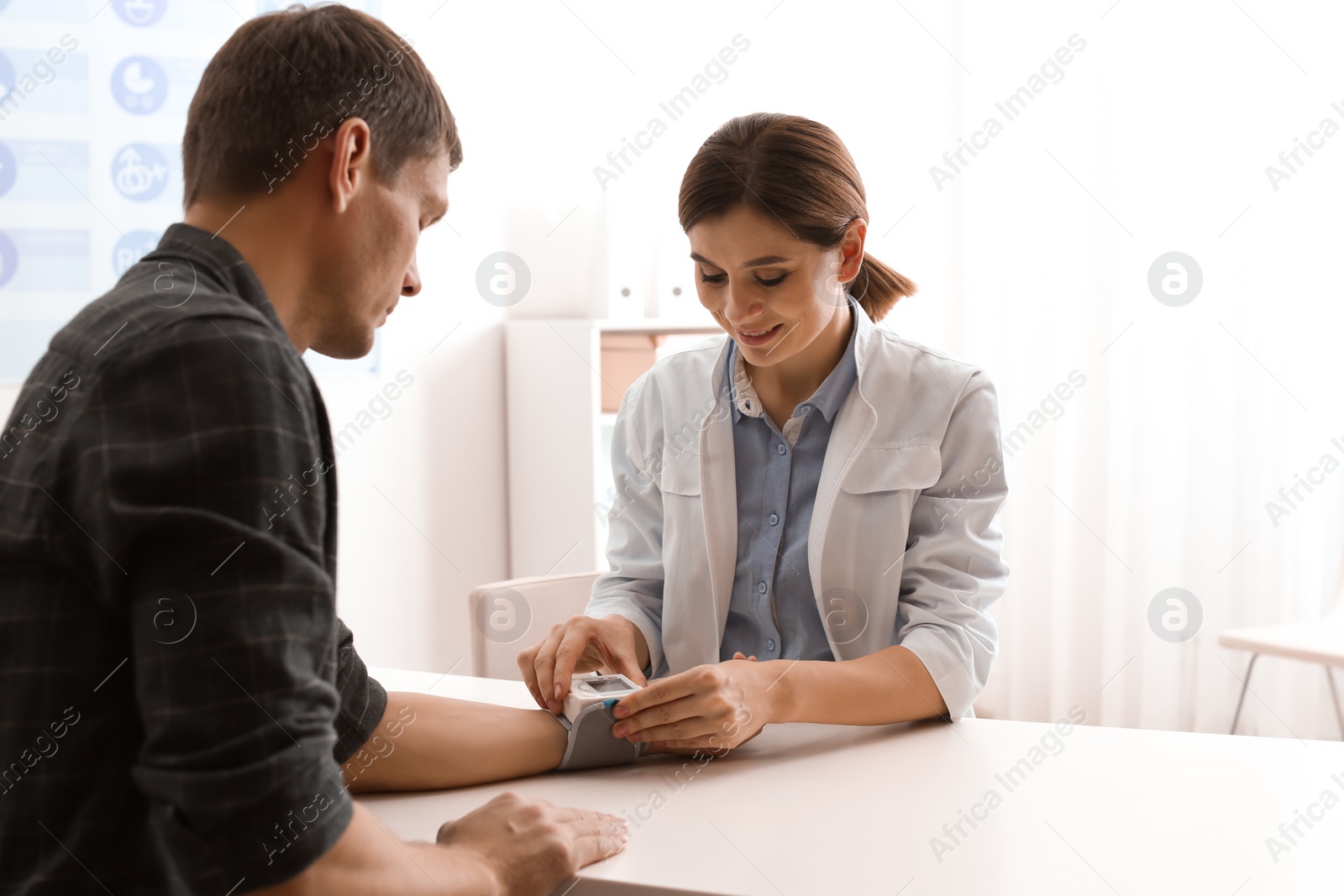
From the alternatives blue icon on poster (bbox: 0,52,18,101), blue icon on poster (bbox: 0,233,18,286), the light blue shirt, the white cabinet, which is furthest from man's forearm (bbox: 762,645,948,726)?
the white cabinet

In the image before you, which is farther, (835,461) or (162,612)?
(835,461)

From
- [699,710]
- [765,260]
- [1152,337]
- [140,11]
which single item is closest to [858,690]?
[699,710]

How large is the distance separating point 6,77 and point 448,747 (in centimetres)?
135

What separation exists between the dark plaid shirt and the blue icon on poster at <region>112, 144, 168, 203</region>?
55.1 inches

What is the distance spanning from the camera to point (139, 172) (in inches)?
78.4

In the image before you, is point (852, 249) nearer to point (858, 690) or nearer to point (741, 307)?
point (741, 307)

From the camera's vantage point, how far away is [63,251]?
184 cm

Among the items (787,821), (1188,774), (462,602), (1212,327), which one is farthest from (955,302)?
(787,821)

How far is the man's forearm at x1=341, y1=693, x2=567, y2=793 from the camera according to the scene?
1122 mm

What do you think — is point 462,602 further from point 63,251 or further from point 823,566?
point 823,566

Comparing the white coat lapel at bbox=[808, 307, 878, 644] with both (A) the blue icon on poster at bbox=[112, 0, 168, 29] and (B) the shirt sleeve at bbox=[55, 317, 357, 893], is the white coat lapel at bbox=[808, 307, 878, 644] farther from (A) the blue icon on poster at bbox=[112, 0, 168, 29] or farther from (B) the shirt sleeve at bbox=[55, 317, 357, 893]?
(A) the blue icon on poster at bbox=[112, 0, 168, 29]

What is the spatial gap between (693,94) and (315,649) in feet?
10.2

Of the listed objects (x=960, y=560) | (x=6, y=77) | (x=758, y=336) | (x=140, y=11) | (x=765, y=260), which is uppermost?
(x=140, y=11)

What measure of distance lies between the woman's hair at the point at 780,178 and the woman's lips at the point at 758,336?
0.45 feet
